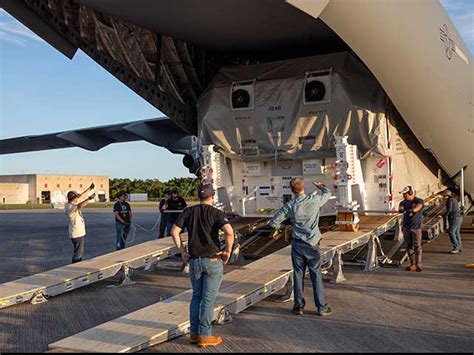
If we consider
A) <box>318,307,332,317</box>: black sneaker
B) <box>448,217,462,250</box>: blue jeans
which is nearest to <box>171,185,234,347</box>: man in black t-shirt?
<box>318,307,332,317</box>: black sneaker

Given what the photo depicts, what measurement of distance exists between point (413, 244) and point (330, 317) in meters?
3.51

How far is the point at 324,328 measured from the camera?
18.7ft

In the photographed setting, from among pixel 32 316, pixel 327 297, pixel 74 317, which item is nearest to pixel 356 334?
pixel 327 297

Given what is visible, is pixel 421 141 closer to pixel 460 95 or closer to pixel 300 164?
pixel 460 95

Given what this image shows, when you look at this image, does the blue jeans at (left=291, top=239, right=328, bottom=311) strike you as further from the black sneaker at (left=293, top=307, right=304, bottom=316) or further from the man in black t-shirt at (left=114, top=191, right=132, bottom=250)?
the man in black t-shirt at (left=114, top=191, right=132, bottom=250)

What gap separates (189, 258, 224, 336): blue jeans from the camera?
5.11 meters

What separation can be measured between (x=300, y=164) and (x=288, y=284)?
124 inches

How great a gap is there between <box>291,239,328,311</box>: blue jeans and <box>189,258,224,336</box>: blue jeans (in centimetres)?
143

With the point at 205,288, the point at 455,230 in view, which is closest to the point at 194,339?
the point at 205,288

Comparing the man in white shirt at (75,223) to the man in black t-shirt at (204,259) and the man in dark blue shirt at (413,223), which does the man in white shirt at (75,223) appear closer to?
the man in black t-shirt at (204,259)

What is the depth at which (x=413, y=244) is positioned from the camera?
355 inches

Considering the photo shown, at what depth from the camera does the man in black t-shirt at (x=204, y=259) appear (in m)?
5.13

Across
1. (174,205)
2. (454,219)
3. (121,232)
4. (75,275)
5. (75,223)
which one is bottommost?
(75,275)

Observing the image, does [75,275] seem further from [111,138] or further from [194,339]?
[111,138]
